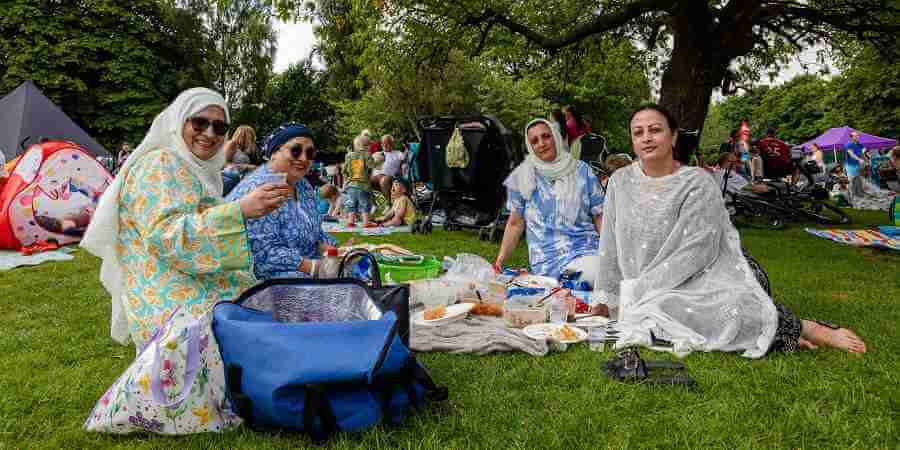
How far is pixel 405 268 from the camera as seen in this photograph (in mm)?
4844

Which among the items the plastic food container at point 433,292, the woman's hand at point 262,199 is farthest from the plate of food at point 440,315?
the woman's hand at point 262,199

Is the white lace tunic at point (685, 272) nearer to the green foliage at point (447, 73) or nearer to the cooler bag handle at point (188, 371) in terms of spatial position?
the cooler bag handle at point (188, 371)

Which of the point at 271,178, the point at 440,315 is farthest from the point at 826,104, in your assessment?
the point at 271,178

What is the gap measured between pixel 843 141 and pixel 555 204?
96.1 feet

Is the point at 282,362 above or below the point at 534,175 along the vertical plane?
below

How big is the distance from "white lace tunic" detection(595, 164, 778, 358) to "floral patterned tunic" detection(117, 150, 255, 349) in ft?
7.51

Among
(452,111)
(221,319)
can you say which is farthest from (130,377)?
(452,111)

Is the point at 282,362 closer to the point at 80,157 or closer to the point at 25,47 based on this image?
the point at 80,157

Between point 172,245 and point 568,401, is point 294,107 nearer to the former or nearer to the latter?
point 172,245

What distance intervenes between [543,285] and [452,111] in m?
22.0

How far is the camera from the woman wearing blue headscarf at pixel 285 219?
3654 mm

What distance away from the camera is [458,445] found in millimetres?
2281

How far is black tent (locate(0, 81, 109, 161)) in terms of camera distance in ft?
45.2

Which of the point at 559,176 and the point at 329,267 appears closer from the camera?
the point at 329,267
